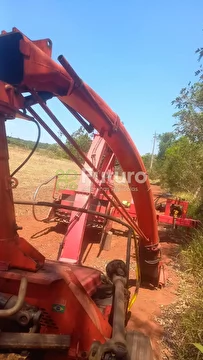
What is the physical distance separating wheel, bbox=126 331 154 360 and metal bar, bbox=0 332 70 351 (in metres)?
0.52

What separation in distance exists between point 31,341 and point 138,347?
2.70ft

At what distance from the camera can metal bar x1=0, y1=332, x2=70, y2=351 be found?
159cm

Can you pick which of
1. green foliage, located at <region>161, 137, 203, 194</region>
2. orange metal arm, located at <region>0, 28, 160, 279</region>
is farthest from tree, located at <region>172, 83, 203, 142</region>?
orange metal arm, located at <region>0, 28, 160, 279</region>

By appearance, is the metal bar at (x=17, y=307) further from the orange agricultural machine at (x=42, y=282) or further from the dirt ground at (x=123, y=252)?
the dirt ground at (x=123, y=252)

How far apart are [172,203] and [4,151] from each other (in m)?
5.86

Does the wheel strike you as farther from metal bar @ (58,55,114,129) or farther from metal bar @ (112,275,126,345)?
metal bar @ (58,55,114,129)

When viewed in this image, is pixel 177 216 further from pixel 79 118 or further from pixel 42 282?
pixel 42 282

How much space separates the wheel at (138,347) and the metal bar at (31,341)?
522mm

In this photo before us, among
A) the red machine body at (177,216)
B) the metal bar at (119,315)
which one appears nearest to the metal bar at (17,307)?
the metal bar at (119,315)

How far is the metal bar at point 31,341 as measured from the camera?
5.20 ft

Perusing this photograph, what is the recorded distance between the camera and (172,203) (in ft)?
23.6

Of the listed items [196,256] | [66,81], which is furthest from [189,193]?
[66,81]

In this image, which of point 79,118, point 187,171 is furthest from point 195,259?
point 187,171

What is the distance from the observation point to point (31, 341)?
1.64 metres
